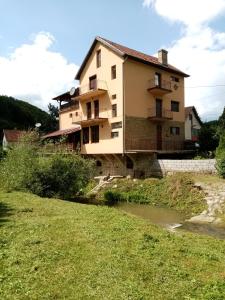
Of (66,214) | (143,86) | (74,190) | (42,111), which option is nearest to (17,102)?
(42,111)

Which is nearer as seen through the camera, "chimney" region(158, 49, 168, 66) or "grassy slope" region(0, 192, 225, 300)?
"grassy slope" region(0, 192, 225, 300)

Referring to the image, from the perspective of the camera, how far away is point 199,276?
6.80 meters

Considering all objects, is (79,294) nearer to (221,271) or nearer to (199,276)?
(199,276)

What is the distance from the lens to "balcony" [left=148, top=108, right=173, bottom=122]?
31.6m

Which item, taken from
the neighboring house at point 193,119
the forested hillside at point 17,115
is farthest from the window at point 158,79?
the forested hillside at point 17,115

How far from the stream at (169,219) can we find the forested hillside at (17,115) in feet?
136

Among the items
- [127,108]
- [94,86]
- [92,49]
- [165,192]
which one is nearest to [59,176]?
[165,192]

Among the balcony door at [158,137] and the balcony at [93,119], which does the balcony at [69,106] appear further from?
the balcony door at [158,137]

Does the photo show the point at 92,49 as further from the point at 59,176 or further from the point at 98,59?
the point at 59,176

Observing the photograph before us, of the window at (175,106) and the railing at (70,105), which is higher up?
the railing at (70,105)

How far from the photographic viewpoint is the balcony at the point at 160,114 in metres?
31.6

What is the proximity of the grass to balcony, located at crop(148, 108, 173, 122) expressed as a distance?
736 centimetres

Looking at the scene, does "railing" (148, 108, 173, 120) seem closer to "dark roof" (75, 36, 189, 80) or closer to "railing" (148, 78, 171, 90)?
"railing" (148, 78, 171, 90)

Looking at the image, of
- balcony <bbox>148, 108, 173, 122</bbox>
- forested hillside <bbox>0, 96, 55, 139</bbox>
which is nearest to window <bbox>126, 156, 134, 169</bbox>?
balcony <bbox>148, 108, 173, 122</bbox>
